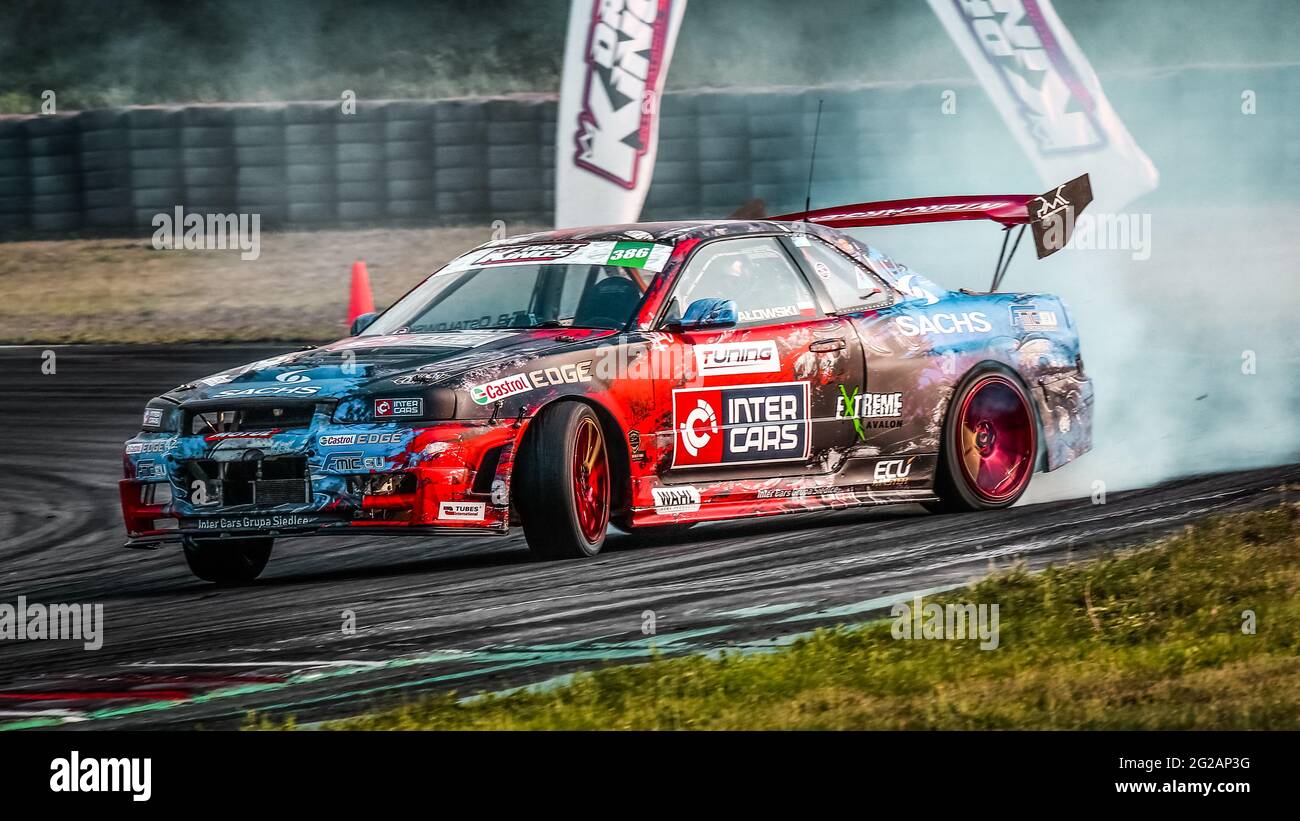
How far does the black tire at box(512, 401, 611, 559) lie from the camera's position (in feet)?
24.6

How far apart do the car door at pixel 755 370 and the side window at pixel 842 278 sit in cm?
10

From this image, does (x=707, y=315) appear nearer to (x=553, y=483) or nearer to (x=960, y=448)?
(x=553, y=483)

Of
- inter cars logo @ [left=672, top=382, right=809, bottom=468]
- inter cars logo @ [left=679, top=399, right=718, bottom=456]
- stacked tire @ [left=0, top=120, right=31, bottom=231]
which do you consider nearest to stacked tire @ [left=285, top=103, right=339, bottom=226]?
stacked tire @ [left=0, top=120, right=31, bottom=231]

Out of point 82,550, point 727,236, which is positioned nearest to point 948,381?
point 727,236

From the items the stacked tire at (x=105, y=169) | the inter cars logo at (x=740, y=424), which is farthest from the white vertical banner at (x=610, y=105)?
the inter cars logo at (x=740, y=424)

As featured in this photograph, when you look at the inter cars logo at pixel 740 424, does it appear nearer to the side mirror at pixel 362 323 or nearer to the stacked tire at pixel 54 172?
the side mirror at pixel 362 323

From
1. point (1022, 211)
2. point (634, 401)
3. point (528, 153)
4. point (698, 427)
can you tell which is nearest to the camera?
point (634, 401)

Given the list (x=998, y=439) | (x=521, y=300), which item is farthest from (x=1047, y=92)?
(x=521, y=300)

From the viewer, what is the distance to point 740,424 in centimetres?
Answer: 826

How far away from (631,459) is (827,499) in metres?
1.03

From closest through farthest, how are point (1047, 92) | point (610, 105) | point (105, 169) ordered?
1. point (1047, 92)
2. point (610, 105)
3. point (105, 169)

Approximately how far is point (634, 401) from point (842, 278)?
1496 millimetres

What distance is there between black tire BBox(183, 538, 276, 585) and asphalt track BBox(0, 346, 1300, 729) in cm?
11

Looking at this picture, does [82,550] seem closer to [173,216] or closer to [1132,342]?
[1132,342]
